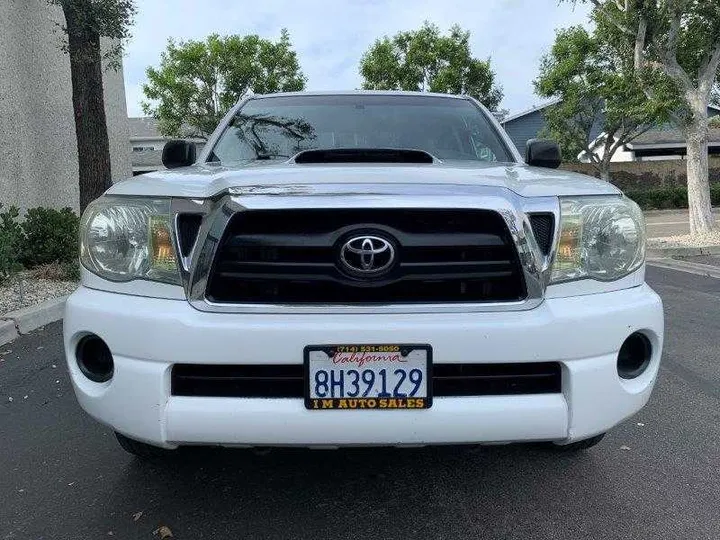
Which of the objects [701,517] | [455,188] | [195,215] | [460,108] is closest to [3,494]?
[195,215]

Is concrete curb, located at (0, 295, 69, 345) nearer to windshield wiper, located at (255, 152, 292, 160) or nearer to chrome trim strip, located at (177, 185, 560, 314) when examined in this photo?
windshield wiper, located at (255, 152, 292, 160)

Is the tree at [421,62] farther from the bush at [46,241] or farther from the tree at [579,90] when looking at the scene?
the bush at [46,241]

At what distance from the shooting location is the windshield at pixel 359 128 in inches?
137

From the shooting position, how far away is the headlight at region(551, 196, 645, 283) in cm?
225

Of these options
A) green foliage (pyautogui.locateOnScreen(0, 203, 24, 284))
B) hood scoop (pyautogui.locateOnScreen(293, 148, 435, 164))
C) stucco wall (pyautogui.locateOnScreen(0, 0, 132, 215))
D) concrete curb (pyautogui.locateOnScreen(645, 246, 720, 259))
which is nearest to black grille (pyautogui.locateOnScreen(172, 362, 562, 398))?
hood scoop (pyautogui.locateOnScreen(293, 148, 435, 164))

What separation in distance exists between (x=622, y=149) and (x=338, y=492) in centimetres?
4084

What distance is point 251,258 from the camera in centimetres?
217

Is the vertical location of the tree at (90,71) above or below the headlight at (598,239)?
above

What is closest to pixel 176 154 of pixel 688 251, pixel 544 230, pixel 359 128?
pixel 359 128

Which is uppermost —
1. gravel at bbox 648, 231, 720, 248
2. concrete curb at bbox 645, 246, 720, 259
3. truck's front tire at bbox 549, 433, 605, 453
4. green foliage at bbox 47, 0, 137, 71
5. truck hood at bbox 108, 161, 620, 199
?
green foliage at bbox 47, 0, 137, 71

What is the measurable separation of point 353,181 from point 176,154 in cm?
175

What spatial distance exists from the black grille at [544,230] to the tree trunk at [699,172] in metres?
11.0

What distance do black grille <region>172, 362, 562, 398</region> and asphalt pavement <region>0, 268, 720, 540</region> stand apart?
1.42 ft

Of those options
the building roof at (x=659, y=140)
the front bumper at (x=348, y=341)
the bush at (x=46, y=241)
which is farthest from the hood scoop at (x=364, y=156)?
the building roof at (x=659, y=140)
